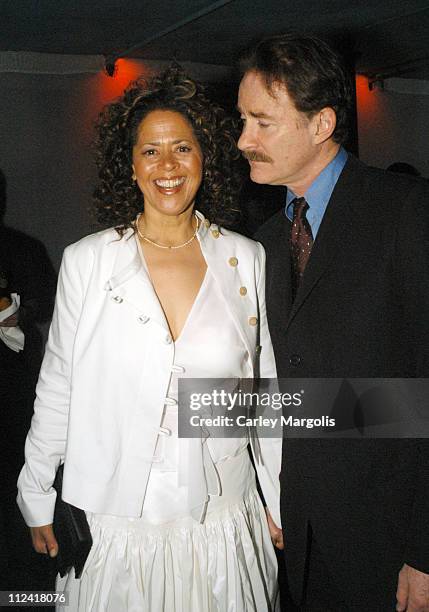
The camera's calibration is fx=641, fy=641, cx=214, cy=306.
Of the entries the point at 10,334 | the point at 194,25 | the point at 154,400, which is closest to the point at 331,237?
the point at 154,400

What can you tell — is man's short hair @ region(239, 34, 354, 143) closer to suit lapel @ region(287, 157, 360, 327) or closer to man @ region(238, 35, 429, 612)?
man @ region(238, 35, 429, 612)

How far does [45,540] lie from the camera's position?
1.67 m

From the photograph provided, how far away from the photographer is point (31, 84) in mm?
4996

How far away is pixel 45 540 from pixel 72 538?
11 cm

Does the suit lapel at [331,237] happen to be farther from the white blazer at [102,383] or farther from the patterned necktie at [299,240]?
the white blazer at [102,383]

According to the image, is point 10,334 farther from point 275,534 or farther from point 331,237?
point 331,237

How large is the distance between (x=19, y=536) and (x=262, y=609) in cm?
177

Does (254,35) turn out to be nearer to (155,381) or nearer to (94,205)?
(94,205)

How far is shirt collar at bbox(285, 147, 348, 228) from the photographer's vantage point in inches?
64.1

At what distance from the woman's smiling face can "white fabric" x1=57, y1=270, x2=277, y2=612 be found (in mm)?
284

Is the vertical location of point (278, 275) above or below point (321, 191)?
below

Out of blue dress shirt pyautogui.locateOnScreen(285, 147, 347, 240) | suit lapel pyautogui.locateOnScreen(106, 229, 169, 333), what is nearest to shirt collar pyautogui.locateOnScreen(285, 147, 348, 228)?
blue dress shirt pyautogui.locateOnScreen(285, 147, 347, 240)

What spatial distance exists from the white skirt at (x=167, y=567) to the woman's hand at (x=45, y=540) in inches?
3.8

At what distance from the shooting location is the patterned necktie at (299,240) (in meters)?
1.64
